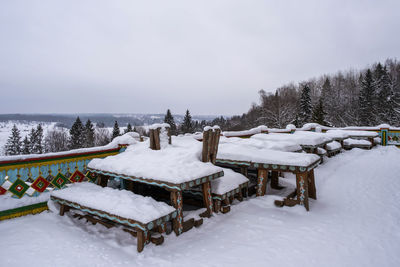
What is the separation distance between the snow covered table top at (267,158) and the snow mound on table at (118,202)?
2311mm

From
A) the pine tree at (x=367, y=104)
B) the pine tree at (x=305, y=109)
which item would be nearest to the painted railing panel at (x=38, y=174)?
the pine tree at (x=305, y=109)

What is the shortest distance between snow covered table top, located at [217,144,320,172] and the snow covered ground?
774 mm

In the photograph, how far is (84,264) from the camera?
3.03 metres

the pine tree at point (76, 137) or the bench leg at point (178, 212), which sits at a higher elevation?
the bench leg at point (178, 212)

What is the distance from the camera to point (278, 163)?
16.0 feet

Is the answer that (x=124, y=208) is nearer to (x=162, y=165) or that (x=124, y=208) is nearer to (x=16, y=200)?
(x=162, y=165)

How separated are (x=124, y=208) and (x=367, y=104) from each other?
162 ft

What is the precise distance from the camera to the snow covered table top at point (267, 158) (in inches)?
186

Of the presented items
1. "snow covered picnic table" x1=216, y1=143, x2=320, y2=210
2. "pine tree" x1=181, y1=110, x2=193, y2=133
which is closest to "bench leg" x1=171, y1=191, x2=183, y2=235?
"snow covered picnic table" x1=216, y1=143, x2=320, y2=210

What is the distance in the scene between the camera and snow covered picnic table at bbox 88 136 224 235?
382 cm

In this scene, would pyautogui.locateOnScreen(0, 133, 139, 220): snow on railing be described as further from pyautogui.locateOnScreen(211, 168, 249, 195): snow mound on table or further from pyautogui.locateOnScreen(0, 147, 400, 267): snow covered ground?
pyautogui.locateOnScreen(211, 168, 249, 195): snow mound on table

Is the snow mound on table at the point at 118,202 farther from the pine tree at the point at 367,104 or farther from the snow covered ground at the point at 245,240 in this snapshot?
the pine tree at the point at 367,104

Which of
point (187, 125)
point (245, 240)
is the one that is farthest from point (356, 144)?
point (187, 125)

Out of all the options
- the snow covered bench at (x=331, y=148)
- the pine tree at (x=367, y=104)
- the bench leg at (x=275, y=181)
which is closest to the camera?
the bench leg at (x=275, y=181)
